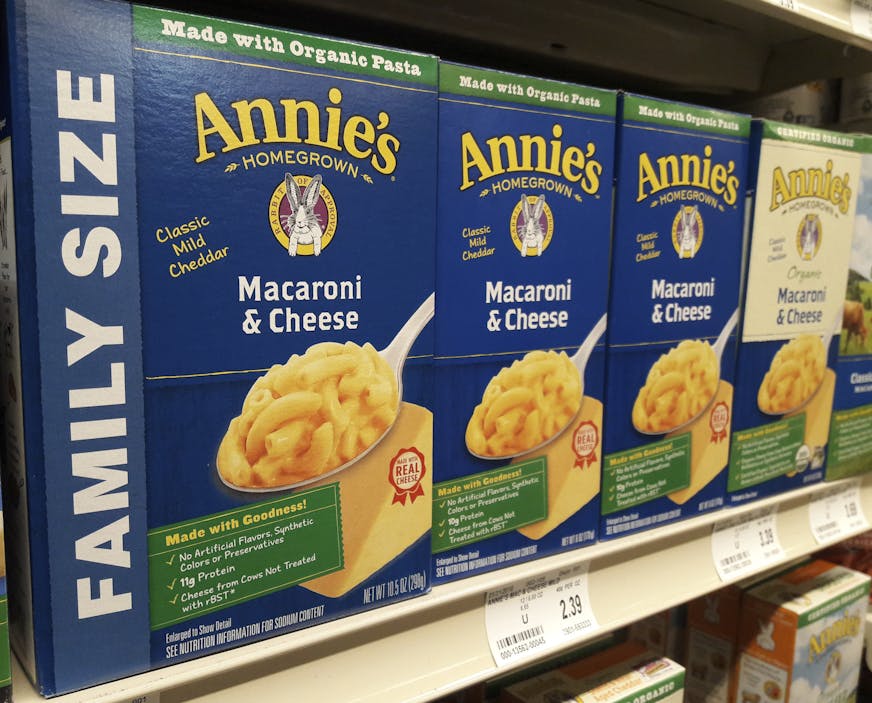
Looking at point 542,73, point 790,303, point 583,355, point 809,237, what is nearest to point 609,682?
point 583,355

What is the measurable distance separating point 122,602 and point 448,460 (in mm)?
346

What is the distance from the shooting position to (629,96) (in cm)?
86

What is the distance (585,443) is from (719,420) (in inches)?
10.6

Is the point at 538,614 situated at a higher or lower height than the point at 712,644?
higher

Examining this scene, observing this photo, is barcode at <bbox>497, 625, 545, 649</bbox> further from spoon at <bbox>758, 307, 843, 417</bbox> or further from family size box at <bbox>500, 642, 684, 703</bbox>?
spoon at <bbox>758, 307, 843, 417</bbox>

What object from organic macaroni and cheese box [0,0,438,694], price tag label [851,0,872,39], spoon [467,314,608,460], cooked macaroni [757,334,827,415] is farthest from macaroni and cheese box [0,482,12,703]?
price tag label [851,0,872,39]

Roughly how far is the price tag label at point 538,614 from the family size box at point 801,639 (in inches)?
21.6

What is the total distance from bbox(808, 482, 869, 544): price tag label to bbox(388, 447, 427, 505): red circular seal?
0.81 m

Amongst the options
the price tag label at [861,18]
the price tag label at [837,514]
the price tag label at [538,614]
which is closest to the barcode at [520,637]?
the price tag label at [538,614]

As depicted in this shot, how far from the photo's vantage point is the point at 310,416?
65cm

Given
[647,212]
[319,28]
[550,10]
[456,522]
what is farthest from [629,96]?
[456,522]

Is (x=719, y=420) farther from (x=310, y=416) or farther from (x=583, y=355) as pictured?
(x=310, y=416)

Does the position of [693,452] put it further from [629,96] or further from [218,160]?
[218,160]

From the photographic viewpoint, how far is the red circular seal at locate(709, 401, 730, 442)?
1.03 m
